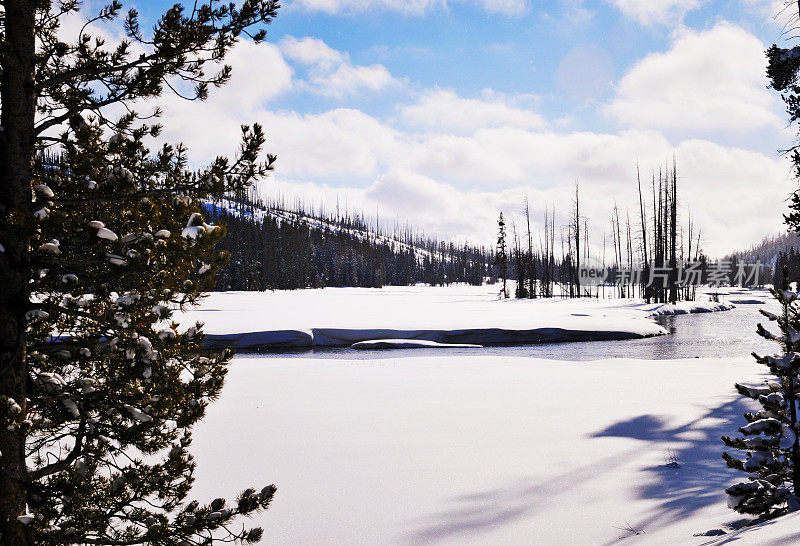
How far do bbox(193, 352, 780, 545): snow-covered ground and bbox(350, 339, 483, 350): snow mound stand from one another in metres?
10.7

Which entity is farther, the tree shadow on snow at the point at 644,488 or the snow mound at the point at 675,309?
the snow mound at the point at 675,309

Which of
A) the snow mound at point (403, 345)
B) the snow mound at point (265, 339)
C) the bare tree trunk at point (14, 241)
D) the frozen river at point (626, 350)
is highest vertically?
the bare tree trunk at point (14, 241)

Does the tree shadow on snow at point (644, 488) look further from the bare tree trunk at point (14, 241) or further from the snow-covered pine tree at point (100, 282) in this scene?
the bare tree trunk at point (14, 241)

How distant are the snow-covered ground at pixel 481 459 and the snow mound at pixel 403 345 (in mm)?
10653

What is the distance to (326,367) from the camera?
500 inches

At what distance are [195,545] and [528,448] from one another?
4095mm

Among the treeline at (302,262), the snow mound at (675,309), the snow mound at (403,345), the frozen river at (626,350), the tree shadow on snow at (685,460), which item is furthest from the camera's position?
the treeline at (302,262)

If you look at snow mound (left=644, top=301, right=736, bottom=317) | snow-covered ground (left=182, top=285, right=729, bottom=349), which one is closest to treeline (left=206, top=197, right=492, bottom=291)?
snow-covered ground (left=182, top=285, right=729, bottom=349)

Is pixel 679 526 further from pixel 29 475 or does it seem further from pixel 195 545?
pixel 29 475

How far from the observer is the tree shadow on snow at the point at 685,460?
419 cm

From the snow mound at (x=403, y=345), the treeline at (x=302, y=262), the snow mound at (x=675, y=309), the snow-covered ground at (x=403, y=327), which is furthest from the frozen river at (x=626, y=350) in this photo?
Answer: the treeline at (x=302, y=262)

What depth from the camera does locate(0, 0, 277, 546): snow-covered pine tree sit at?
288 cm

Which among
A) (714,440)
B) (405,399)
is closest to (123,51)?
(405,399)

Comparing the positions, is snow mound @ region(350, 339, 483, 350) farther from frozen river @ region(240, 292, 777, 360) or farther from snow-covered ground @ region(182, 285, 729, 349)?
snow-covered ground @ region(182, 285, 729, 349)
